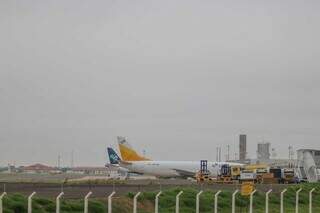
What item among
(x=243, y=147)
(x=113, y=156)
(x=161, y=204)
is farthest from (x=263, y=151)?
(x=161, y=204)

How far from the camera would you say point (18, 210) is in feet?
75.6

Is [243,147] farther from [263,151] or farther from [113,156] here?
[113,156]

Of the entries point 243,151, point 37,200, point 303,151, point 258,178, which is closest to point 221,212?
point 37,200

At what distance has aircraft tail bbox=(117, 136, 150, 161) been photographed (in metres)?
101

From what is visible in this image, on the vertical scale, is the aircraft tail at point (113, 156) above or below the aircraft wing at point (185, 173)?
above

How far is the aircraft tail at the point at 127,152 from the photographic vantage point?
3974 inches

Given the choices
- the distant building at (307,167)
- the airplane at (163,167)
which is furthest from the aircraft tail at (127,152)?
the distant building at (307,167)

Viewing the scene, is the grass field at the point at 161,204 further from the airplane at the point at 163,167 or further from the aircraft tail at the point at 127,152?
the aircraft tail at the point at 127,152

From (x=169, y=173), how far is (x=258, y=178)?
19.5m

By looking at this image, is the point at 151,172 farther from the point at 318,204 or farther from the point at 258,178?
the point at 318,204

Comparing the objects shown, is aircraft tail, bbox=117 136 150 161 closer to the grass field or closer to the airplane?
the airplane

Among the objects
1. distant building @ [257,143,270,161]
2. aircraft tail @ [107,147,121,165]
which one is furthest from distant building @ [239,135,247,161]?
aircraft tail @ [107,147,121,165]

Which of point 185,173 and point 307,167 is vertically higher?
point 307,167

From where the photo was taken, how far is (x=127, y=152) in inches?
3994
